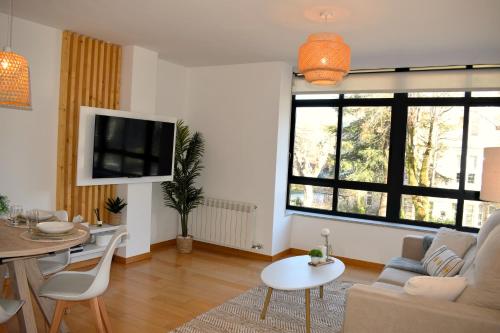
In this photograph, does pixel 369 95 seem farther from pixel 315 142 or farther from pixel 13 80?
pixel 13 80

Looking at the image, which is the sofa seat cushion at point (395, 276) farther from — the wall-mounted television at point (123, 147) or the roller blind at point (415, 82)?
the wall-mounted television at point (123, 147)

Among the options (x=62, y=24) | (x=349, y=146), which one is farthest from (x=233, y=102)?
(x=62, y=24)

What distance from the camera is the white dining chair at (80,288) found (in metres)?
2.53

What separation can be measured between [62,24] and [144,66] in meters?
1.09

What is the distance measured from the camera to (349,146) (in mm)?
5664

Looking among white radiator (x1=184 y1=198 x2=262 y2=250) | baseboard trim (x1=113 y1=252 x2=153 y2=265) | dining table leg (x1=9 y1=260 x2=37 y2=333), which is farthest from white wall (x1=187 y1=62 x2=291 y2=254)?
dining table leg (x1=9 y1=260 x2=37 y2=333)

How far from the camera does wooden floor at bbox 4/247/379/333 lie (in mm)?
3365

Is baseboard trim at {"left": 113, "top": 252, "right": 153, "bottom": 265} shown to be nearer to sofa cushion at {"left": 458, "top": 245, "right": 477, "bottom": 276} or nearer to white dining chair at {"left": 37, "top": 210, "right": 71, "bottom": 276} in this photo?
white dining chair at {"left": 37, "top": 210, "right": 71, "bottom": 276}

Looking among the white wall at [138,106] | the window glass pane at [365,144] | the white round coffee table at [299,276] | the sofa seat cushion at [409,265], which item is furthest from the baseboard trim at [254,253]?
the white round coffee table at [299,276]

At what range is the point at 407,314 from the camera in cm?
232

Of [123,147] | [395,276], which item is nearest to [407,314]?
[395,276]

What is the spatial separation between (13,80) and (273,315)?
2770 mm

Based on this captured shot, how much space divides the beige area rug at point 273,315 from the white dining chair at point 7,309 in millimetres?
1301

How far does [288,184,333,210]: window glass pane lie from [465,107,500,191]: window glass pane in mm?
1803
